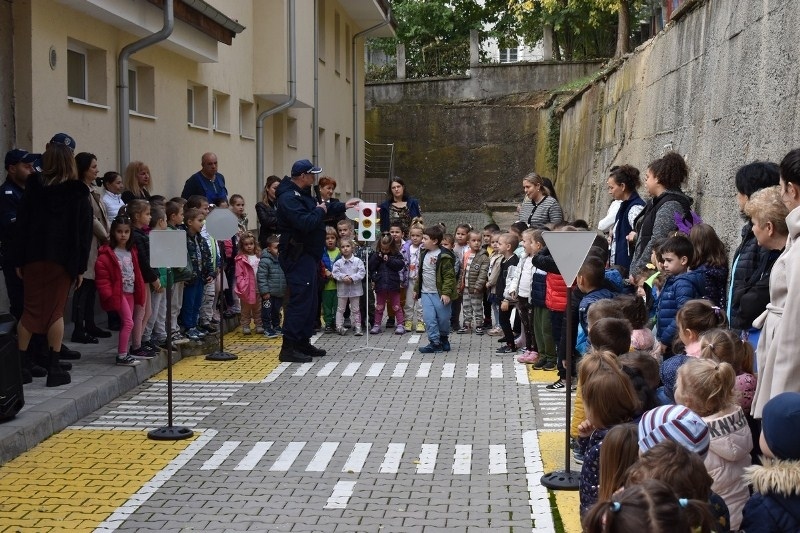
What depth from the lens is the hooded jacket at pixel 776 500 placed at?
13.4 ft

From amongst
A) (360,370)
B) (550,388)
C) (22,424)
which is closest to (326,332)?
(360,370)

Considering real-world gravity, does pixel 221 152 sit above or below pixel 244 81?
below

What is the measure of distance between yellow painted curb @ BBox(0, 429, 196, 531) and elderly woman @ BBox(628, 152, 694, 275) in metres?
4.22

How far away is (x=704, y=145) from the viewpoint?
1306 centimetres

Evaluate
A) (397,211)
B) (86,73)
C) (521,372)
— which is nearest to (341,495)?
(521,372)

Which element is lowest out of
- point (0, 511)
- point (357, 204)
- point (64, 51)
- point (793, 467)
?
point (0, 511)

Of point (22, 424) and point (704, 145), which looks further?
point (704, 145)

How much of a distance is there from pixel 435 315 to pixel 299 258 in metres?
2.07

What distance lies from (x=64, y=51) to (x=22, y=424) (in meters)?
5.79

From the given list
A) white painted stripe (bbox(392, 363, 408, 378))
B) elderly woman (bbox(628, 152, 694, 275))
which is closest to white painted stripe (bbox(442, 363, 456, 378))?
white painted stripe (bbox(392, 363, 408, 378))

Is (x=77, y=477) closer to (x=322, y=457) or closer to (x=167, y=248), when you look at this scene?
(x=322, y=457)

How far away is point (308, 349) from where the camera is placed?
1356 centimetres

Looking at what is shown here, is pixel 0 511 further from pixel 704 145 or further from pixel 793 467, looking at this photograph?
pixel 704 145

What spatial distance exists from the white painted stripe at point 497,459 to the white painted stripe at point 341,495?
106 centimetres
